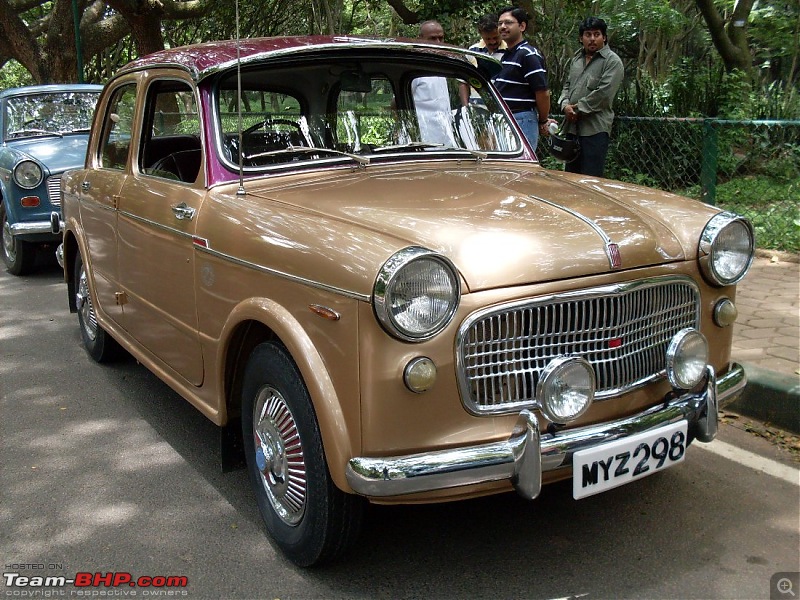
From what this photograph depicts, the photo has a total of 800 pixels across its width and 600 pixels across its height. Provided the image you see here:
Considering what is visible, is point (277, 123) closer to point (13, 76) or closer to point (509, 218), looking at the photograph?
point (509, 218)

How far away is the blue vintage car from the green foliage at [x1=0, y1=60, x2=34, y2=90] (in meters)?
25.8

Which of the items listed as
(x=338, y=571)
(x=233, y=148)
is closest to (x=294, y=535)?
(x=338, y=571)

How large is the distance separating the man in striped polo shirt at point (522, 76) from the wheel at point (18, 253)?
484 centimetres

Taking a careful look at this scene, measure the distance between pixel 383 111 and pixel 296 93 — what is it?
426 mm

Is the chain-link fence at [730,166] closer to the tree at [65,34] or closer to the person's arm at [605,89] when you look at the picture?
the person's arm at [605,89]

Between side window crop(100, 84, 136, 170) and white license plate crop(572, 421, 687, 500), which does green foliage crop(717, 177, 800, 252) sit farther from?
side window crop(100, 84, 136, 170)

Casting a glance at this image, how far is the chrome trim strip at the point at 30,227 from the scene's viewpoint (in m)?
7.86

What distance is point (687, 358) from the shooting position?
2963mm

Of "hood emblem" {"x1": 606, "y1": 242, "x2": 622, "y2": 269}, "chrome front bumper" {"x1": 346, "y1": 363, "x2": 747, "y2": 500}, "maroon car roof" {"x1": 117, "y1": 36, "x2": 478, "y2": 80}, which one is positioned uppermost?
"maroon car roof" {"x1": 117, "y1": 36, "x2": 478, "y2": 80}

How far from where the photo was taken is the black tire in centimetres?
272

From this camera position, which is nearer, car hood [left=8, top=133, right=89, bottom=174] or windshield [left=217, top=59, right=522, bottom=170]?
windshield [left=217, top=59, right=522, bottom=170]

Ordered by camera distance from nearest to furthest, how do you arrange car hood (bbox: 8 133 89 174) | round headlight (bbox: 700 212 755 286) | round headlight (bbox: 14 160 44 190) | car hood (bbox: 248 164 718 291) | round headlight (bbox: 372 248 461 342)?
round headlight (bbox: 372 248 461 342) < car hood (bbox: 248 164 718 291) < round headlight (bbox: 700 212 755 286) < round headlight (bbox: 14 160 44 190) < car hood (bbox: 8 133 89 174)

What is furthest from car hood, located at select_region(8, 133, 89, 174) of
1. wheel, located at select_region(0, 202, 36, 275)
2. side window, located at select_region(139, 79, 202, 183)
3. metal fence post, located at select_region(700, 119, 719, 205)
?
metal fence post, located at select_region(700, 119, 719, 205)

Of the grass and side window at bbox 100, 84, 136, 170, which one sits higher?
side window at bbox 100, 84, 136, 170
